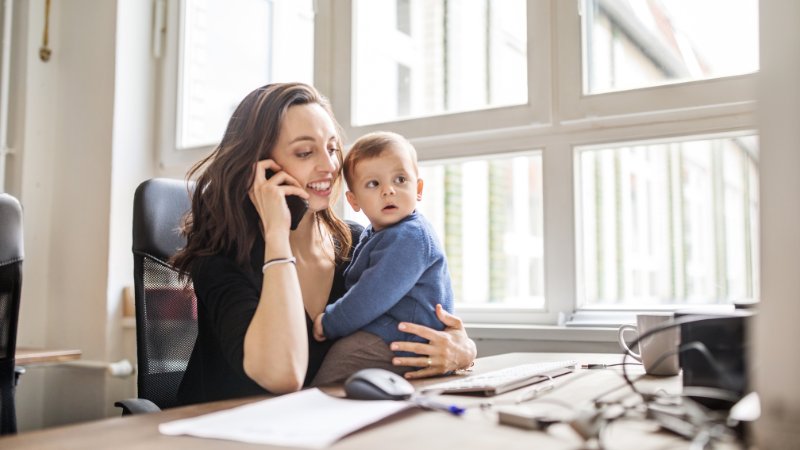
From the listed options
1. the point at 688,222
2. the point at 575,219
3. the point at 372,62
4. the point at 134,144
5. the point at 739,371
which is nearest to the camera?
the point at 739,371

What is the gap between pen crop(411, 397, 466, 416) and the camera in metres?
0.88

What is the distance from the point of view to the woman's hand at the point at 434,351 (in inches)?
50.1

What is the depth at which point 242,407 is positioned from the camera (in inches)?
37.4

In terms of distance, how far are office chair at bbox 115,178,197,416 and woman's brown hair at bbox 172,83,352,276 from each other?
11 cm

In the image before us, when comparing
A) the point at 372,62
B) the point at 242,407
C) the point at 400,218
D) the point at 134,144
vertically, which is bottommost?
the point at 242,407

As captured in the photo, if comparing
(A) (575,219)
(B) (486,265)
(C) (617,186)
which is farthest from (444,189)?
(A) (575,219)

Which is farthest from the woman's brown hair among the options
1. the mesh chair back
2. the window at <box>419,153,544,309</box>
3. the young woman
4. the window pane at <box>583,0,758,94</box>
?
the window at <box>419,153,544,309</box>

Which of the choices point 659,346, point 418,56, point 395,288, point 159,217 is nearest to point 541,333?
point 659,346

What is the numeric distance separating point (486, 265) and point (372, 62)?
2.70 m

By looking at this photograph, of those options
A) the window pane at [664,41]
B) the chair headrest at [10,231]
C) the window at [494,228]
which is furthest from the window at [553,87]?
the window at [494,228]

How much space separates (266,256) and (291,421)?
0.54 meters

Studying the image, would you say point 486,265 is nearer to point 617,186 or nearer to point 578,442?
point 617,186

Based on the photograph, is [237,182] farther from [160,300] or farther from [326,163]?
[160,300]

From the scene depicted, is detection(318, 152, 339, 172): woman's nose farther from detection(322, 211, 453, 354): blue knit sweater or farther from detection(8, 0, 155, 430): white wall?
detection(8, 0, 155, 430): white wall
